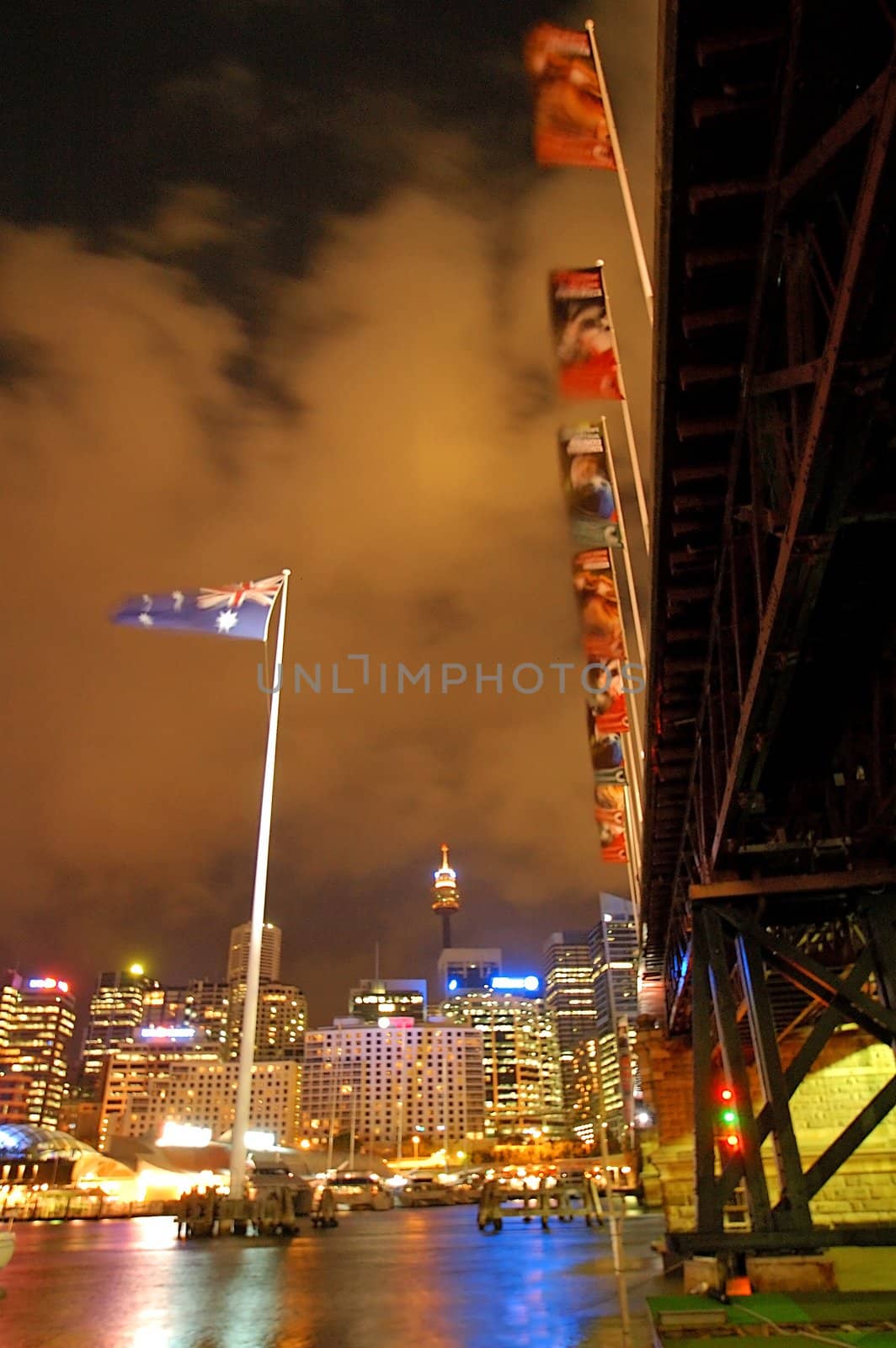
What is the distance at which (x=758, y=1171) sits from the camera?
13.2 meters

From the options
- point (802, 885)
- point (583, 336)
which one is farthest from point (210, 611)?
point (802, 885)

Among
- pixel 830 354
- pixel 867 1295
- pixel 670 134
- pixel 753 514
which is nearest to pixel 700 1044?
pixel 867 1295

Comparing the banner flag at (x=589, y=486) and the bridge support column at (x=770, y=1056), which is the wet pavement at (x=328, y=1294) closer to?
the bridge support column at (x=770, y=1056)

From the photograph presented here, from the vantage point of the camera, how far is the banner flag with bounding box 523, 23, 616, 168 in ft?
69.9

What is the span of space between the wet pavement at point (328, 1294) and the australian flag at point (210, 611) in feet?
75.2

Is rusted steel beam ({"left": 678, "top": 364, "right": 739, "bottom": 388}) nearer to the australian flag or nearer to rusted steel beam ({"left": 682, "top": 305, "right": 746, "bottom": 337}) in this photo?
rusted steel beam ({"left": 682, "top": 305, "right": 746, "bottom": 337})

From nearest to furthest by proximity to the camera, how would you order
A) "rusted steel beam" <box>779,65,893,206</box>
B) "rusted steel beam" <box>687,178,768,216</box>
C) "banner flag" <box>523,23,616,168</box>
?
"rusted steel beam" <box>779,65,893,206</box>, "rusted steel beam" <box>687,178,768,216</box>, "banner flag" <box>523,23,616,168</box>

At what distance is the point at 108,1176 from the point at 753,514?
100827 millimetres

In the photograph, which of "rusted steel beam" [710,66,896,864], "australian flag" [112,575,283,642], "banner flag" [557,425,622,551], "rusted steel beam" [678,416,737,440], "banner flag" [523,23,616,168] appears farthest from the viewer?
"australian flag" [112,575,283,642]

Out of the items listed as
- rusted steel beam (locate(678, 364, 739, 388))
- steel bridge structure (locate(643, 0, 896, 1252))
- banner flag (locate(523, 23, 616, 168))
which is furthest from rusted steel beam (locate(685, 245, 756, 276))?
banner flag (locate(523, 23, 616, 168))

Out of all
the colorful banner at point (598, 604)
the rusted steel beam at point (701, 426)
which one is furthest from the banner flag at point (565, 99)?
the rusted steel beam at point (701, 426)

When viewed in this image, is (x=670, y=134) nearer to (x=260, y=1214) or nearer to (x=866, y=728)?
(x=866, y=728)

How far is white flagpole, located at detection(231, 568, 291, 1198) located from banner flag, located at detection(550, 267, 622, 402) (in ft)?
88.9

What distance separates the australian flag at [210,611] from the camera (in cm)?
3994
